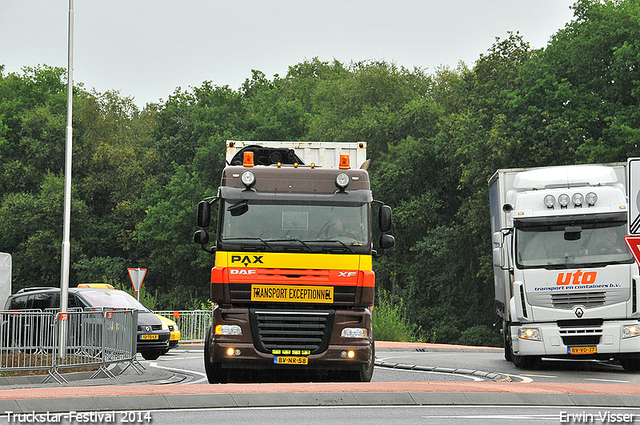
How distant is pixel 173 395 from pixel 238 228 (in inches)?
117

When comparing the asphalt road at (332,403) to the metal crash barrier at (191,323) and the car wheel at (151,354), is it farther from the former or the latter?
the metal crash barrier at (191,323)

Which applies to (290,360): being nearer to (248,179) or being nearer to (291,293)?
(291,293)

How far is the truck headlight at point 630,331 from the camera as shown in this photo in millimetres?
16766

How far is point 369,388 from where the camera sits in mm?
11742

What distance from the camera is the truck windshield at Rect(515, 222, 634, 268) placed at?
665 inches

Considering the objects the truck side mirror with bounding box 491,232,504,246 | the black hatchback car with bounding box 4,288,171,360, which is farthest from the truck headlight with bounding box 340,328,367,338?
the black hatchback car with bounding box 4,288,171,360

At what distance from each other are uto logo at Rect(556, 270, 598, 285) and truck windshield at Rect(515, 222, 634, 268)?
17 centimetres

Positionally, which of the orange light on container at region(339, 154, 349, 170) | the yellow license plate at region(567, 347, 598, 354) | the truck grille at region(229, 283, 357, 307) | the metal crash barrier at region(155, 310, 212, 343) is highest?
the orange light on container at region(339, 154, 349, 170)

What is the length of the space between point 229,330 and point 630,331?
27.6 ft

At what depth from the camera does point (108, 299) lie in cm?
2239

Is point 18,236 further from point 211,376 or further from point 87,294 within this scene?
point 211,376

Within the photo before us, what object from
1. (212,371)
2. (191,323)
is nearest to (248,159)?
(212,371)

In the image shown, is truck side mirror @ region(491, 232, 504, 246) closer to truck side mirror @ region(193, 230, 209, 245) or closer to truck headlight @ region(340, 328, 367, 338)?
truck headlight @ region(340, 328, 367, 338)

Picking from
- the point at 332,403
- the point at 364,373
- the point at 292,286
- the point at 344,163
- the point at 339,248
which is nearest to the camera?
the point at 332,403
